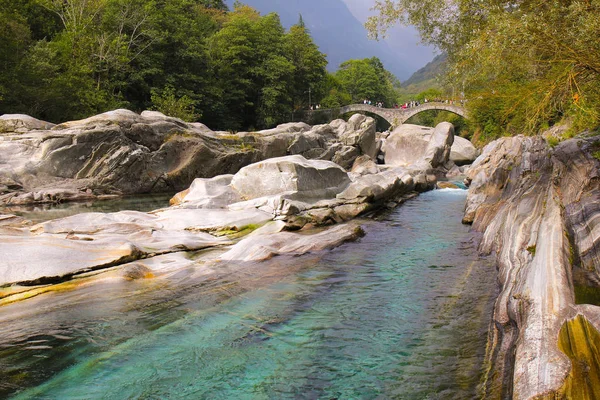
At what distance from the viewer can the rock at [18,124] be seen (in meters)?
22.5

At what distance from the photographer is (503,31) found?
9195mm

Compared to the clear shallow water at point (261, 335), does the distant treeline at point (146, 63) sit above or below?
above

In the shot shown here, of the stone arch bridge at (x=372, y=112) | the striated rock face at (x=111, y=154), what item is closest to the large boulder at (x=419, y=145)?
the striated rock face at (x=111, y=154)

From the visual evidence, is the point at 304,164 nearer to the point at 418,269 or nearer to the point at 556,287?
the point at 418,269

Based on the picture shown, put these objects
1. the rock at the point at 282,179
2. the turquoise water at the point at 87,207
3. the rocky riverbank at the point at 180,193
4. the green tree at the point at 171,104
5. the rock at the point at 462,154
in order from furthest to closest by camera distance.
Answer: the green tree at the point at 171,104 → the rock at the point at 462,154 → the turquoise water at the point at 87,207 → the rock at the point at 282,179 → the rocky riverbank at the point at 180,193

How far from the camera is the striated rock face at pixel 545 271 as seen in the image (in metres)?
4.31

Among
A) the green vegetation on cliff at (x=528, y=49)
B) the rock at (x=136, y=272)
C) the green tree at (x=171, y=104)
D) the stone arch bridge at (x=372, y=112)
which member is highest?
the stone arch bridge at (x=372, y=112)

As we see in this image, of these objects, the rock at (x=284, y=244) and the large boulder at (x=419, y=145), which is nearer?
the rock at (x=284, y=244)

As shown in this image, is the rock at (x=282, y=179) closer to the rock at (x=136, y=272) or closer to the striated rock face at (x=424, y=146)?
the rock at (x=136, y=272)

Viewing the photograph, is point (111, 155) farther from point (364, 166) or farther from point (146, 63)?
point (146, 63)

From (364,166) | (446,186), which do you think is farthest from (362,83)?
(446,186)

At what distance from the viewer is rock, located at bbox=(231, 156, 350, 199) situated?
16.2m

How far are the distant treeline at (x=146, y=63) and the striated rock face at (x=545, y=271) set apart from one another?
94.9ft

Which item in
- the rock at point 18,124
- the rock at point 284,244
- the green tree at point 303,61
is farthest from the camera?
the green tree at point 303,61
